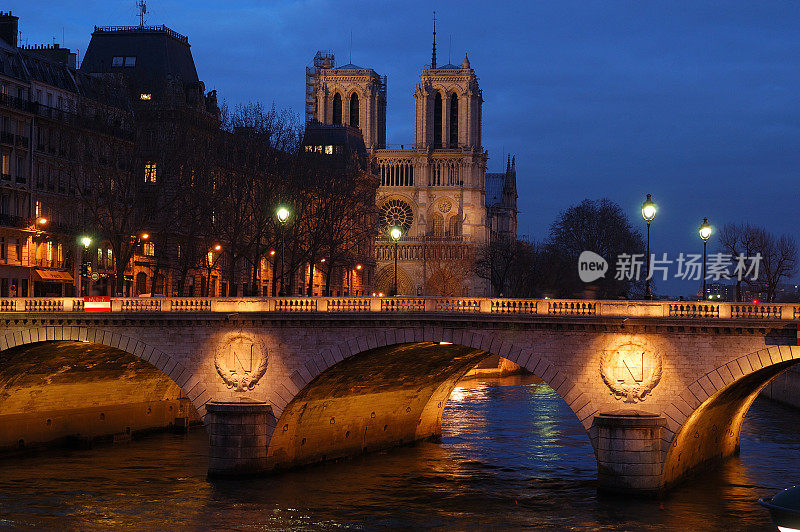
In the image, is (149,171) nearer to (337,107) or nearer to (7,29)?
(7,29)

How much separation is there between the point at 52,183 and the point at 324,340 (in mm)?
38053

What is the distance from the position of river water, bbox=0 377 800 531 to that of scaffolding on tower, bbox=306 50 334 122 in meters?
114

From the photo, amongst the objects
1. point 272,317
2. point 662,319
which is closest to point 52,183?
point 272,317

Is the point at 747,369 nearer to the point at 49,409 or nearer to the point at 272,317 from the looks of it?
the point at 272,317

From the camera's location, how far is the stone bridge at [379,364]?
144 ft

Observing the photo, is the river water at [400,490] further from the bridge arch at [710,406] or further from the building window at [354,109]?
the building window at [354,109]

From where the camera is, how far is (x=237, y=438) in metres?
50.2

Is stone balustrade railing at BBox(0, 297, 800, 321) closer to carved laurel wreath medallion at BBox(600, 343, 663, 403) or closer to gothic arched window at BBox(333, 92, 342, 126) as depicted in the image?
carved laurel wreath medallion at BBox(600, 343, 663, 403)

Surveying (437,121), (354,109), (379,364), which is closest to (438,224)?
(437,121)

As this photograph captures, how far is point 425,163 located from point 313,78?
21175 mm

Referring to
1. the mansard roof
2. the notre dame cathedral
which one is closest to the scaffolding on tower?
the notre dame cathedral

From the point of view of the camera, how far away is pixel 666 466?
44719 mm

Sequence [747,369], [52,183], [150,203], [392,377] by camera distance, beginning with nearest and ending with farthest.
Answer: [747,369], [392,377], [150,203], [52,183]

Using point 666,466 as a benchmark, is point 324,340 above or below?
above
